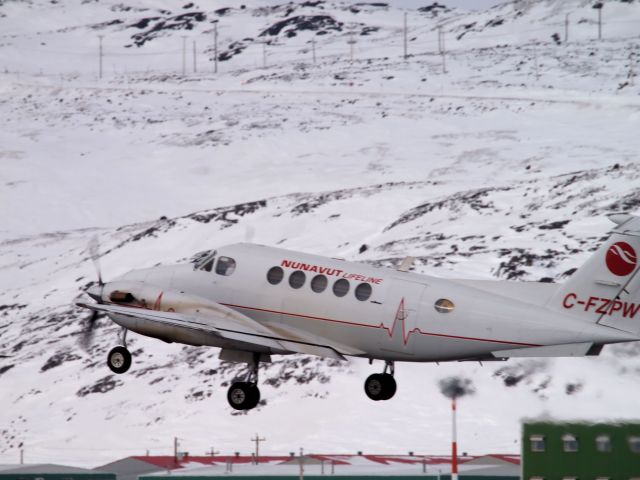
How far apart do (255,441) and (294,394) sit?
26.4 feet

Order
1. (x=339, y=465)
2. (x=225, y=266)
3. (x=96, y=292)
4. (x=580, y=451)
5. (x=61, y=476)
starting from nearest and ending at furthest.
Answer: (x=225, y=266), (x=96, y=292), (x=580, y=451), (x=339, y=465), (x=61, y=476)

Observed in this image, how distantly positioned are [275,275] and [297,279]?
0.83m

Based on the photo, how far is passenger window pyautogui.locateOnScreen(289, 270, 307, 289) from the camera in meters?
44.8

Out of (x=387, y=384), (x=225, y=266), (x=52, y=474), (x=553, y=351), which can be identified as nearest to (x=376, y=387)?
(x=387, y=384)

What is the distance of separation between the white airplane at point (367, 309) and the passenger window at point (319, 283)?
31 millimetres

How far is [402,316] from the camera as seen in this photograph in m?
43.2

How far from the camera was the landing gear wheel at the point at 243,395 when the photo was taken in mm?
44562

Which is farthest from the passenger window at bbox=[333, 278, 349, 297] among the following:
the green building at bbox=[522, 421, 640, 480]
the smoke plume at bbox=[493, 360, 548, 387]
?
the smoke plume at bbox=[493, 360, 548, 387]

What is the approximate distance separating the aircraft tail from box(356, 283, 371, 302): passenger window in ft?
19.2

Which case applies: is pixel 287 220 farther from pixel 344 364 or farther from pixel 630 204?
pixel 344 364

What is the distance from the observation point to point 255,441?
3976 inches

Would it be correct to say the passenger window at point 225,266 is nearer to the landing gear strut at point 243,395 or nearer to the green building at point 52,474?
the landing gear strut at point 243,395

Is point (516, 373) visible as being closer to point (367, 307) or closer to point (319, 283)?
point (319, 283)

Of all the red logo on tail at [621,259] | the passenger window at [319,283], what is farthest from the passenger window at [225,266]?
the red logo on tail at [621,259]
